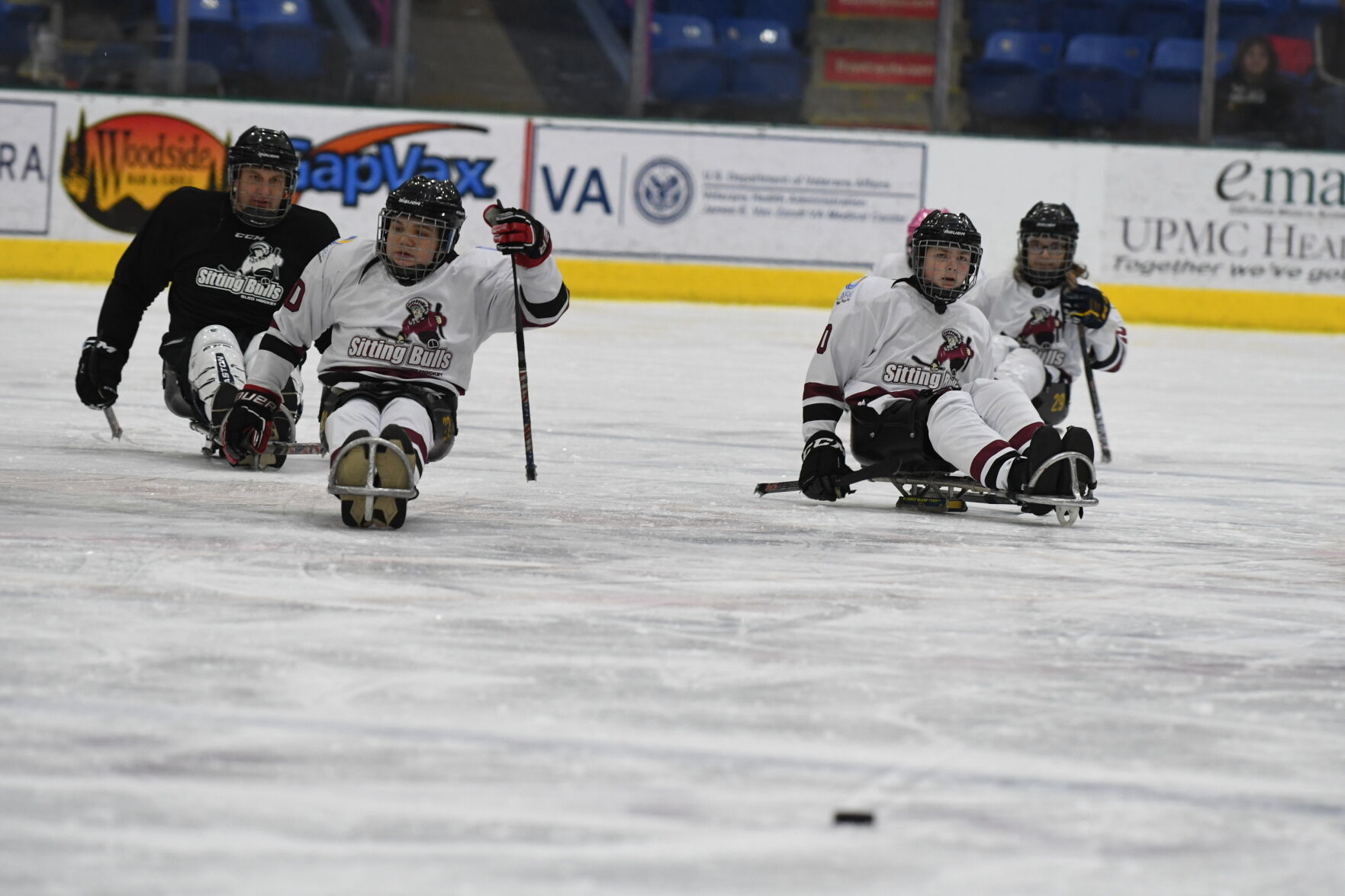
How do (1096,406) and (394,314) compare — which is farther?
(1096,406)

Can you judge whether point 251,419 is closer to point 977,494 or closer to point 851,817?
point 977,494

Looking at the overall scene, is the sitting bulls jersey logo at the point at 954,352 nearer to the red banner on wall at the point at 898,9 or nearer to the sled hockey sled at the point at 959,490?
the sled hockey sled at the point at 959,490

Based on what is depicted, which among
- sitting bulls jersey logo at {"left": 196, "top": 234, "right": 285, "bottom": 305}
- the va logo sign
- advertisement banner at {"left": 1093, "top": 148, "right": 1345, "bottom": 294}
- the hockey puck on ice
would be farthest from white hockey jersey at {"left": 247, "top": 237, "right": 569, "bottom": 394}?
advertisement banner at {"left": 1093, "top": 148, "right": 1345, "bottom": 294}

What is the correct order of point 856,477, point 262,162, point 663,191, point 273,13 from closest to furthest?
point 856,477 → point 262,162 → point 663,191 → point 273,13

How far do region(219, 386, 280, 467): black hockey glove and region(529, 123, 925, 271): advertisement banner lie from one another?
25.6ft

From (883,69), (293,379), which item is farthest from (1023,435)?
(883,69)

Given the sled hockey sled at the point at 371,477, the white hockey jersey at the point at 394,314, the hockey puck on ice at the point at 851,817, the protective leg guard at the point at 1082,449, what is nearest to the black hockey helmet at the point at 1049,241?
the protective leg guard at the point at 1082,449

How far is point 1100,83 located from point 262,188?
8846mm

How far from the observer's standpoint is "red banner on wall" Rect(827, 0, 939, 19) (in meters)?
12.8

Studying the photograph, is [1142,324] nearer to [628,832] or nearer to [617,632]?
[617,632]

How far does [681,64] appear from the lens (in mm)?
12609

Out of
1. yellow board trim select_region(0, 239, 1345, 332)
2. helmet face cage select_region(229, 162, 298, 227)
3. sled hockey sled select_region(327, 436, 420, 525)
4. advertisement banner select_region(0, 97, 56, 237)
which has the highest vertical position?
advertisement banner select_region(0, 97, 56, 237)

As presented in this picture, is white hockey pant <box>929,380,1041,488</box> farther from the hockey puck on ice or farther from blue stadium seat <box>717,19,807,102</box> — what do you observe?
blue stadium seat <box>717,19,807,102</box>

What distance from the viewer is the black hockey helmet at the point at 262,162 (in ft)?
16.6
